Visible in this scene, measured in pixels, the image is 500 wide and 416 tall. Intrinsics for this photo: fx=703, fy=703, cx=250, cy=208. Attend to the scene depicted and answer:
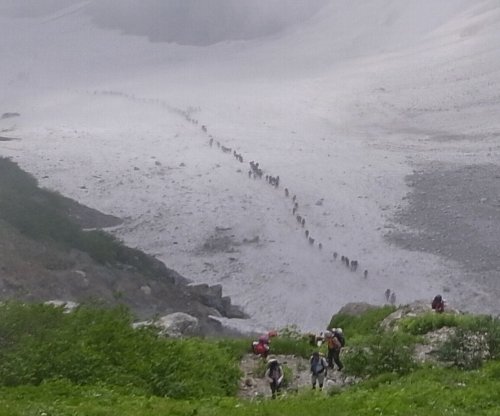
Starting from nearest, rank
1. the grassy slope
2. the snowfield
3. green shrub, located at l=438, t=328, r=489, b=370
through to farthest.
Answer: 1. the grassy slope
2. green shrub, located at l=438, t=328, r=489, b=370
3. the snowfield

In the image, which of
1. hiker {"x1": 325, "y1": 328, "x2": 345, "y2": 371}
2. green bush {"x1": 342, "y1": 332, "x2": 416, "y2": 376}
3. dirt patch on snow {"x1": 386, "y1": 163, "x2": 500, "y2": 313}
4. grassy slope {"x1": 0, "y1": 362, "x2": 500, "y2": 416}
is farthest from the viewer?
dirt patch on snow {"x1": 386, "y1": 163, "x2": 500, "y2": 313}

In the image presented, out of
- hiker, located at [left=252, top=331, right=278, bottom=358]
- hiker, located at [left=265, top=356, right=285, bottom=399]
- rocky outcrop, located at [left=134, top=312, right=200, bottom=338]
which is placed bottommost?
rocky outcrop, located at [left=134, top=312, right=200, bottom=338]

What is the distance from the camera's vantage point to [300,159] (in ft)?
142

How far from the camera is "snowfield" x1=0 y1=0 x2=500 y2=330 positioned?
28.9 meters

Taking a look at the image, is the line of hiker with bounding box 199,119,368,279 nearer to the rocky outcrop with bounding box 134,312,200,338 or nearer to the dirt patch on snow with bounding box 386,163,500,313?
the dirt patch on snow with bounding box 386,163,500,313

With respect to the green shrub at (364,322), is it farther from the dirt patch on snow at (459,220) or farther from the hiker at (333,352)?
the dirt patch on snow at (459,220)

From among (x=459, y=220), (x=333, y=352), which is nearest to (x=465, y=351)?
(x=333, y=352)

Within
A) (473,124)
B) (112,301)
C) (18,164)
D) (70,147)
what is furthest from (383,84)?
(112,301)

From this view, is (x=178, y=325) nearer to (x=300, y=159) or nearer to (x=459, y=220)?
(x=459, y=220)

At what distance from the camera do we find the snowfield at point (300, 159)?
28938 mm

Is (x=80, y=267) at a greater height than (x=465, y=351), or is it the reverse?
(x=465, y=351)

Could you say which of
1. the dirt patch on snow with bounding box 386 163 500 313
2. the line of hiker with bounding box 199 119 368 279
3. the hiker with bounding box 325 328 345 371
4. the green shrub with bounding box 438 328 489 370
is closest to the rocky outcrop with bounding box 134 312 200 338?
the hiker with bounding box 325 328 345 371

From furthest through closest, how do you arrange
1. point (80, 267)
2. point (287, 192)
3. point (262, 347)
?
point (287, 192) < point (80, 267) < point (262, 347)

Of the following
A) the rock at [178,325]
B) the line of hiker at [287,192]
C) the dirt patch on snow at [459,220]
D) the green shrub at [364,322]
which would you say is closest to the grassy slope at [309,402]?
the green shrub at [364,322]
